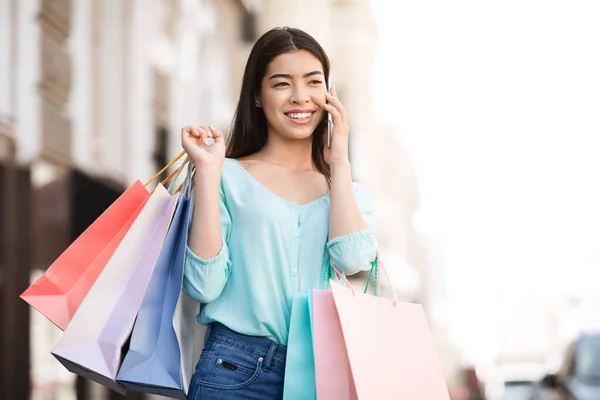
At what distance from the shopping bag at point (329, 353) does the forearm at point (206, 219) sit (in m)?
0.31

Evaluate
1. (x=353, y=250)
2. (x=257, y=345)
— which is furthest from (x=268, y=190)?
(x=257, y=345)

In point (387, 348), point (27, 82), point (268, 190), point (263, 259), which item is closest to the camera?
point (387, 348)

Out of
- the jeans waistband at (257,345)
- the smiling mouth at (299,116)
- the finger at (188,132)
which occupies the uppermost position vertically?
the smiling mouth at (299,116)

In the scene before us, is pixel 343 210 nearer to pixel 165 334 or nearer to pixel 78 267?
pixel 165 334

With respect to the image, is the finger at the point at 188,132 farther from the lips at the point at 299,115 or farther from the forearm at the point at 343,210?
the forearm at the point at 343,210

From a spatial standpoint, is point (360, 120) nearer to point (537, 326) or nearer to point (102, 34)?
point (102, 34)

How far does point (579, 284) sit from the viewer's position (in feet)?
342

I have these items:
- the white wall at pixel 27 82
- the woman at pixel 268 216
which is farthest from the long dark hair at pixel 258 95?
the white wall at pixel 27 82

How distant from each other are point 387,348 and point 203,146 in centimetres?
79

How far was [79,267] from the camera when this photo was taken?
3074 millimetres

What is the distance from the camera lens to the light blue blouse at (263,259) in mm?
3111

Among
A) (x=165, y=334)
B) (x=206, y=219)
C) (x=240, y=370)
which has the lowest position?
(x=240, y=370)

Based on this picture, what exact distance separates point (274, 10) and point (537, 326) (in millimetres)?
126734

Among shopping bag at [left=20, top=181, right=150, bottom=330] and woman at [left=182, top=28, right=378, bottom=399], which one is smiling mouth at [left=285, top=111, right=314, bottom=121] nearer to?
woman at [left=182, top=28, right=378, bottom=399]
